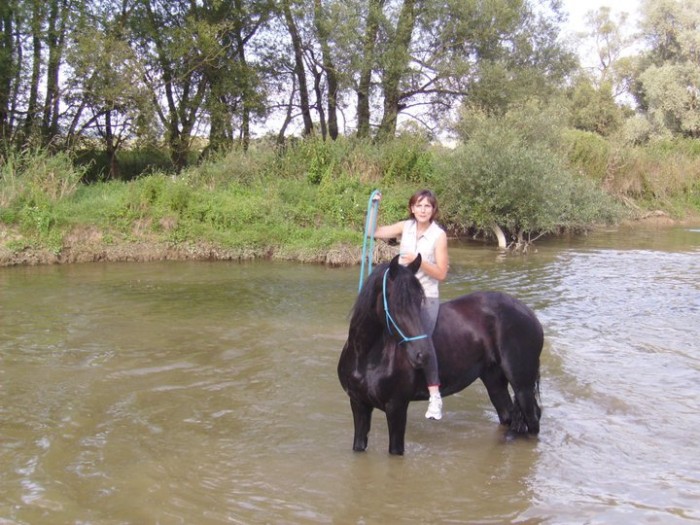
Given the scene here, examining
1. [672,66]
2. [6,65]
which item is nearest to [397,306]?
[6,65]

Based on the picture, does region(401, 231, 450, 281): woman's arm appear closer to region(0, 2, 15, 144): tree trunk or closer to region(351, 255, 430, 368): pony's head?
region(351, 255, 430, 368): pony's head

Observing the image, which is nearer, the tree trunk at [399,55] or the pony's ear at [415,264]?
the pony's ear at [415,264]

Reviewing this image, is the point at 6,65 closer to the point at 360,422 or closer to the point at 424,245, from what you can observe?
the point at 424,245

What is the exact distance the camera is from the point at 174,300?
10.8m

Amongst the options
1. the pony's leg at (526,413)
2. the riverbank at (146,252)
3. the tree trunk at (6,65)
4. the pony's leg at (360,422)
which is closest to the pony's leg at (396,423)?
the pony's leg at (360,422)

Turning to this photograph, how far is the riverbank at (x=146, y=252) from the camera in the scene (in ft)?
46.2

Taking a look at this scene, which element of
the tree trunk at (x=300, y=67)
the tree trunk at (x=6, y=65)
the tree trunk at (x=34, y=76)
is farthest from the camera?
the tree trunk at (x=300, y=67)

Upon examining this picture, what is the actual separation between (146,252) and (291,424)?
1032 cm

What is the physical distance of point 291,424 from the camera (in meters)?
5.72

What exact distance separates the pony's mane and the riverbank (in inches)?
407

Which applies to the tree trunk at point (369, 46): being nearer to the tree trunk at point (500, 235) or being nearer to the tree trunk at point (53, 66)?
the tree trunk at point (500, 235)

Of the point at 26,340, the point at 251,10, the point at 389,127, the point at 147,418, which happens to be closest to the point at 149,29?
the point at 251,10

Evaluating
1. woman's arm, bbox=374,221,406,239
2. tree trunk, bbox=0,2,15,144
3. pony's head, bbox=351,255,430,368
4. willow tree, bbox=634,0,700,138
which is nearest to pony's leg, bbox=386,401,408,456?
pony's head, bbox=351,255,430,368

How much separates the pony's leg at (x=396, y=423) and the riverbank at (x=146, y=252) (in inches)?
393
